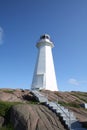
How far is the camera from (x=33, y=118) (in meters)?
16.8

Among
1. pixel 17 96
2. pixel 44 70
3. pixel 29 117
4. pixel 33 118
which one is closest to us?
pixel 33 118

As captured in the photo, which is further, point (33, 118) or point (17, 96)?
point (17, 96)

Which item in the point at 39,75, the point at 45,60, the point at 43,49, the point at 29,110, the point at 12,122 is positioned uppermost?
the point at 43,49

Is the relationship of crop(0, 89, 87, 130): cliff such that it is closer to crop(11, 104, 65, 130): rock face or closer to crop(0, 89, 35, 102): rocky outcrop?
crop(11, 104, 65, 130): rock face

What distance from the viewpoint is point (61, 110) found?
18734mm

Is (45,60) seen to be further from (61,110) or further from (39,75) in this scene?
(61,110)

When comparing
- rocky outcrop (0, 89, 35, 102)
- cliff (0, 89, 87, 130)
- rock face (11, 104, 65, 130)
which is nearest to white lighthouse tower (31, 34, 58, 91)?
rocky outcrop (0, 89, 35, 102)

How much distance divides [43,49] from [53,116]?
2539 centimetres

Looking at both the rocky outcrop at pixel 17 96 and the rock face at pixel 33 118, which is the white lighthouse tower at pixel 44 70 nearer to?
the rocky outcrop at pixel 17 96

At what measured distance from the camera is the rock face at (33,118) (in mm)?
15890

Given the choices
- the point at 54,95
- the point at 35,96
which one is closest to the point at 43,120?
the point at 35,96

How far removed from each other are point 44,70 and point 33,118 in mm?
22752

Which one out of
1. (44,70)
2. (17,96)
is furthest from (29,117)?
(44,70)

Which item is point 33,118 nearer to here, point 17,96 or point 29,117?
point 29,117
